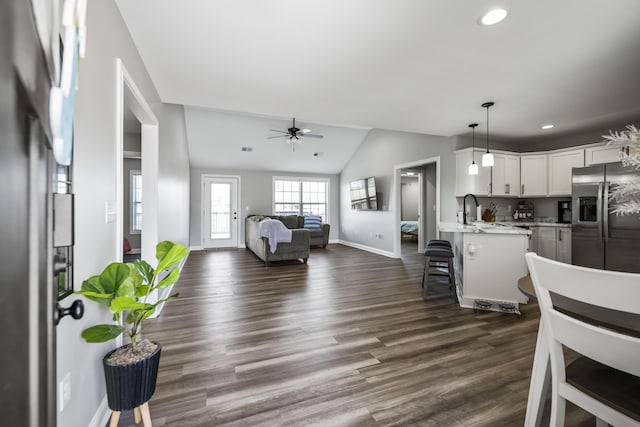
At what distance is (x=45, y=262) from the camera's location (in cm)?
60

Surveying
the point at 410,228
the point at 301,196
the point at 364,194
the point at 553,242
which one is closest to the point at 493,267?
the point at 553,242

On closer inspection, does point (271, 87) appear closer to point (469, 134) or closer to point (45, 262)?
point (45, 262)

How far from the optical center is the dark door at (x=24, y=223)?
443 millimetres

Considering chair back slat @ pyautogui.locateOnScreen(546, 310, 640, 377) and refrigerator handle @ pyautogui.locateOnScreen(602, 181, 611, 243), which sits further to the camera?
refrigerator handle @ pyautogui.locateOnScreen(602, 181, 611, 243)

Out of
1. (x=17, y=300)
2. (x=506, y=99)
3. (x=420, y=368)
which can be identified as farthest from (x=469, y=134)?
(x=17, y=300)

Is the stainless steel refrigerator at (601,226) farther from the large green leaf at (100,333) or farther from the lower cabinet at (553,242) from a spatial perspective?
the large green leaf at (100,333)

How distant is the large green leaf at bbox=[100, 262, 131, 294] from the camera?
1.25m

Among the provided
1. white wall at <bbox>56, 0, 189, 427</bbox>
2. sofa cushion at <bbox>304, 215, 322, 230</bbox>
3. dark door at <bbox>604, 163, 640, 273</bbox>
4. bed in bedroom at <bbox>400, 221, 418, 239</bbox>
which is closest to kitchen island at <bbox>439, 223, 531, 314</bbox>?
dark door at <bbox>604, 163, 640, 273</bbox>

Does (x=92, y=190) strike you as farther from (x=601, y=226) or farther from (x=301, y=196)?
(x=301, y=196)

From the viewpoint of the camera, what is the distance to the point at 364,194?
7.25 m

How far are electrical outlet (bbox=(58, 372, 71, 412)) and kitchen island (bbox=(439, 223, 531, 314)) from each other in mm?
3415

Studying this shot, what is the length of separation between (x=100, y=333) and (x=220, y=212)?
6.97 metres

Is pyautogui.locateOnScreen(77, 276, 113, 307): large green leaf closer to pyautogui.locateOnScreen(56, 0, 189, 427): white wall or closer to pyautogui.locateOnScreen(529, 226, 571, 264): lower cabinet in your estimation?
pyautogui.locateOnScreen(56, 0, 189, 427): white wall

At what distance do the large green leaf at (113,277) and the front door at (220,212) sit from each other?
6798mm
